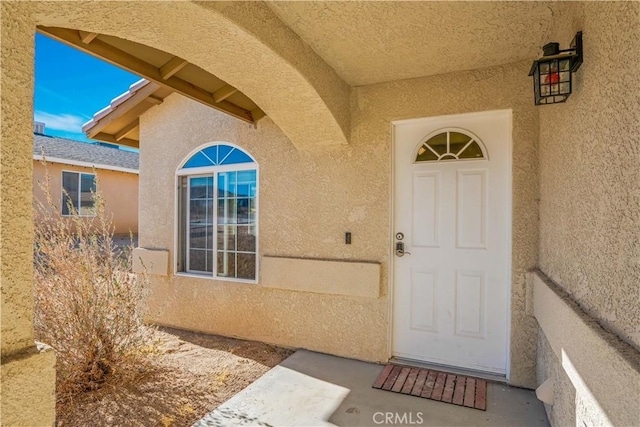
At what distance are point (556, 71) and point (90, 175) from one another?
19.4 m

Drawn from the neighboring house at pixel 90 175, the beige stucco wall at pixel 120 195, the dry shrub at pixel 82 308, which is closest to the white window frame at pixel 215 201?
the dry shrub at pixel 82 308

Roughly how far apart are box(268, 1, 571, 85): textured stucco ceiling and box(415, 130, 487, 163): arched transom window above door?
0.79m

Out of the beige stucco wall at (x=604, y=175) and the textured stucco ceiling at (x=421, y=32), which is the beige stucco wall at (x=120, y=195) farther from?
the beige stucco wall at (x=604, y=175)

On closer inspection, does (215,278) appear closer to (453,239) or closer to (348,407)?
(348,407)

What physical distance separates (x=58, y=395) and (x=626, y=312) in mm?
4846

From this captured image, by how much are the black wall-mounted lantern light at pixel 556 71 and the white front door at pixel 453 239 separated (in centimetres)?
138

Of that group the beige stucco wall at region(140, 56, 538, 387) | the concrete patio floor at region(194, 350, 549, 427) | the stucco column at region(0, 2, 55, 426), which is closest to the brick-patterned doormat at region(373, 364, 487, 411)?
the concrete patio floor at region(194, 350, 549, 427)

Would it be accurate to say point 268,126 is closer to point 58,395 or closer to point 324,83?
point 324,83

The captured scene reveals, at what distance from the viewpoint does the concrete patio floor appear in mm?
3252

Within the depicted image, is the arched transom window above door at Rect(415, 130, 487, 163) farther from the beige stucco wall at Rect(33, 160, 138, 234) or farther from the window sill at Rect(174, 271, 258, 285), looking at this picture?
the beige stucco wall at Rect(33, 160, 138, 234)

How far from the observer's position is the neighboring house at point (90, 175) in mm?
15352

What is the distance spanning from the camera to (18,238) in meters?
1.50

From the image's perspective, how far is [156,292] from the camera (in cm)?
624

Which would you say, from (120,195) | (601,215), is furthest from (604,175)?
(120,195)
